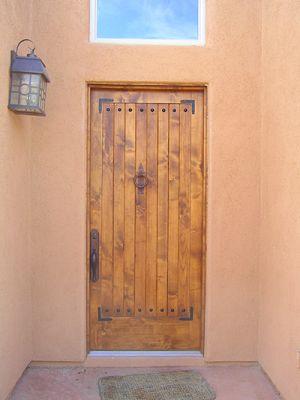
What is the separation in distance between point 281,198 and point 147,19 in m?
2.02

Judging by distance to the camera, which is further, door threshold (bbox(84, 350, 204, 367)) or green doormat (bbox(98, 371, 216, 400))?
door threshold (bbox(84, 350, 204, 367))

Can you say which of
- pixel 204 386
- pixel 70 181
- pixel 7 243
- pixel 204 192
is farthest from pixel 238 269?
pixel 7 243

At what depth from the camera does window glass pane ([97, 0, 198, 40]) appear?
13.6 ft

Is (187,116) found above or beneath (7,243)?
above

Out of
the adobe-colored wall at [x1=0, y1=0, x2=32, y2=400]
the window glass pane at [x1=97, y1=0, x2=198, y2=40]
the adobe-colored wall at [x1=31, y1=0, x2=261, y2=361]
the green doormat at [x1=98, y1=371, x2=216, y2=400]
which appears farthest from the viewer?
the window glass pane at [x1=97, y1=0, x2=198, y2=40]

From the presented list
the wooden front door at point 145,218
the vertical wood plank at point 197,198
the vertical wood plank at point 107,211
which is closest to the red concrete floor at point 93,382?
the wooden front door at point 145,218

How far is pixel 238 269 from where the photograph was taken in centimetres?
413

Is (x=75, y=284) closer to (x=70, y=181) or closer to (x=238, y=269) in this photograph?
(x=70, y=181)

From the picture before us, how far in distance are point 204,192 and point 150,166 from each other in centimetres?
55

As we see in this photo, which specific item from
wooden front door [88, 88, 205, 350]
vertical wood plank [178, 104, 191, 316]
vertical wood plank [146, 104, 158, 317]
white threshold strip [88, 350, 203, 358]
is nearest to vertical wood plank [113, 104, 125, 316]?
wooden front door [88, 88, 205, 350]

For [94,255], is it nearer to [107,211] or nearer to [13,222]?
[107,211]

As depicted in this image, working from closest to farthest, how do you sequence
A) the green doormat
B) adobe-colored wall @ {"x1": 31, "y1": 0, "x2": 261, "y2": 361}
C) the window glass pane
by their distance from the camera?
1. the green doormat
2. adobe-colored wall @ {"x1": 31, "y1": 0, "x2": 261, "y2": 361}
3. the window glass pane

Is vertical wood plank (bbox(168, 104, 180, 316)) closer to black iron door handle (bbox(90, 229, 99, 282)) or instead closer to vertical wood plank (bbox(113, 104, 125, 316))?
vertical wood plank (bbox(113, 104, 125, 316))

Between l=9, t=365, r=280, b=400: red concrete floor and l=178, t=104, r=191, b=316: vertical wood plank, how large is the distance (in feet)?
2.12
